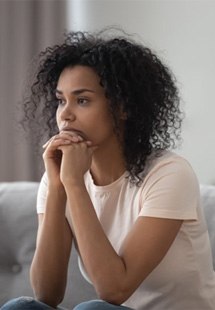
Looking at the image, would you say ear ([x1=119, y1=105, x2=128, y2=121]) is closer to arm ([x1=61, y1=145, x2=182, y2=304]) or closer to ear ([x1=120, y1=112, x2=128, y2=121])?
ear ([x1=120, y1=112, x2=128, y2=121])

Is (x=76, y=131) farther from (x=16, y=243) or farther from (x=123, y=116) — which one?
(x=16, y=243)

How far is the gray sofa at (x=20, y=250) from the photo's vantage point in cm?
170

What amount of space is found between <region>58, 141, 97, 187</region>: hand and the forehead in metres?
0.14

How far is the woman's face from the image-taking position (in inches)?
53.4

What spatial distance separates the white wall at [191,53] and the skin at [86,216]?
0.68m

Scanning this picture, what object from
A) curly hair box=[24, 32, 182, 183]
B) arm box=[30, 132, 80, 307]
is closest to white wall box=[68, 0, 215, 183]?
curly hair box=[24, 32, 182, 183]

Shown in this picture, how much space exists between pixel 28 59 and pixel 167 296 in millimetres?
1334

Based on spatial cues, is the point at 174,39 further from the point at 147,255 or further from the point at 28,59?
the point at 147,255

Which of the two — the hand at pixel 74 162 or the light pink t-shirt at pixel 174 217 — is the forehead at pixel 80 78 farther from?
the light pink t-shirt at pixel 174 217

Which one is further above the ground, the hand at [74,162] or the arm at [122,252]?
the hand at [74,162]

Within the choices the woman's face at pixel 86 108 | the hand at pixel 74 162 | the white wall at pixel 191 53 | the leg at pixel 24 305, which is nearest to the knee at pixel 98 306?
the leg at pixel 24 305

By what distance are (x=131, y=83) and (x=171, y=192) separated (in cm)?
29

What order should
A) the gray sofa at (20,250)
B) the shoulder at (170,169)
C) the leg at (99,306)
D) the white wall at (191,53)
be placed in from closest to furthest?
the leg at (99,306) → the shoulder at (170,169) → the gray sofa at (20,250) → the white wall at (191,53)

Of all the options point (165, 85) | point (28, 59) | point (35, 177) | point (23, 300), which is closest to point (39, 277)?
point (23, 300)
